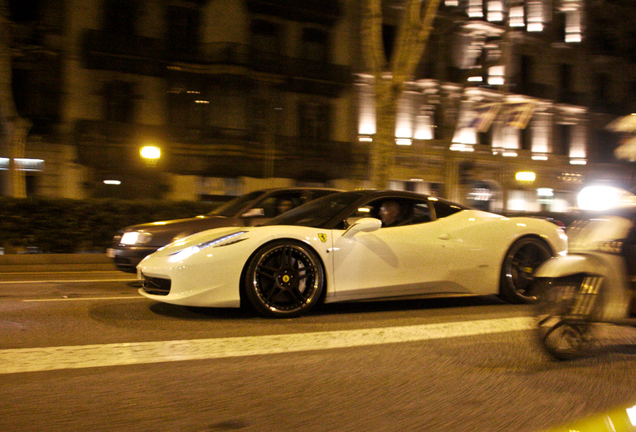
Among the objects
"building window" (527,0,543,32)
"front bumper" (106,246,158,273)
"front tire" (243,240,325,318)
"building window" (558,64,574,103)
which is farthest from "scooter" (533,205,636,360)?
"building window" (558,64,574,103)

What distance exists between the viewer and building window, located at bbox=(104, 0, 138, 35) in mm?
20969

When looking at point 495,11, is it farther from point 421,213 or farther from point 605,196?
point 605,196

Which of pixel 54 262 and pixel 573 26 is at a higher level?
pixel 573 26

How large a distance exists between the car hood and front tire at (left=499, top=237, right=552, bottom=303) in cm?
371

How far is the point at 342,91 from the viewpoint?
24.6 m

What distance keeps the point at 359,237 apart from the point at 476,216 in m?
1.51

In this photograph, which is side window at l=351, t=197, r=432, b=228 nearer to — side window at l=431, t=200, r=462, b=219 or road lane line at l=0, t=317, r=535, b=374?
side window at l=431, t=200, r=462, b=219

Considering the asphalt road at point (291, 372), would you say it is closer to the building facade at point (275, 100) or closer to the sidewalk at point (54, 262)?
the sidewalk at point (54, 262)

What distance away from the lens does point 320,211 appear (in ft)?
19.3

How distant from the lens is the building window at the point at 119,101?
21000mm

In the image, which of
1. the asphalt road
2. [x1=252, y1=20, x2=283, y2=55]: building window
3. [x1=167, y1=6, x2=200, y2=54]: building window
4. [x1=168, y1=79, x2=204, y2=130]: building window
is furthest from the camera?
[x1=252, y1=20, x2=283, y2=55]: building window

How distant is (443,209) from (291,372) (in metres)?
3.14

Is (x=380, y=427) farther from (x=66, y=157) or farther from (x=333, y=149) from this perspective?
(x=333, y=149)

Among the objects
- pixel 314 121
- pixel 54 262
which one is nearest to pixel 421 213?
pixel 54 262
